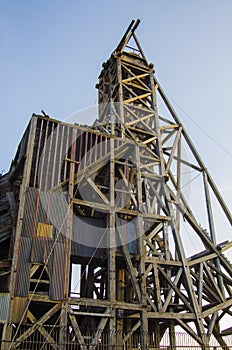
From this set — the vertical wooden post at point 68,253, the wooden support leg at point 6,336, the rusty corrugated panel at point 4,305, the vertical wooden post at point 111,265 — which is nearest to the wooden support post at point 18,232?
the wooden support leg at point 6,336

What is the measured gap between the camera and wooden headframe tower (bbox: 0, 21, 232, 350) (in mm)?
13820

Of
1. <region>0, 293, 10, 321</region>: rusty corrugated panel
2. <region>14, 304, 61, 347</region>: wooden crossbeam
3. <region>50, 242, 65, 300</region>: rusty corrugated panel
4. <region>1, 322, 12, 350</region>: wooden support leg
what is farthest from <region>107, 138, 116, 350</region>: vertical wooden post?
<region>0, 293, 10, 321</region>: rusty corrugated panel

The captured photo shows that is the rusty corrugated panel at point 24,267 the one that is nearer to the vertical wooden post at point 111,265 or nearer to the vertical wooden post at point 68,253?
the vertical wooden post at point 68,253

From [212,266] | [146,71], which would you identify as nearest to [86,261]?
[212,266]

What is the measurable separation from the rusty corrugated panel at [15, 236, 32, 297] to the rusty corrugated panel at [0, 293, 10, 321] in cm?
39

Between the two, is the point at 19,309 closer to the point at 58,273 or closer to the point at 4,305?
the point at 4,305

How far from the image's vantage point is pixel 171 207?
1970 centimetres

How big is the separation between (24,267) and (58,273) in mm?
1389

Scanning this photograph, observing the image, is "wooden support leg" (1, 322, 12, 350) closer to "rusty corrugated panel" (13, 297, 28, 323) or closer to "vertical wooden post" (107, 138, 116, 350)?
"rusty corrugated panel" (13, 297, 28, 323)

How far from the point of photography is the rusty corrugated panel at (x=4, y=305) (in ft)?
41.2

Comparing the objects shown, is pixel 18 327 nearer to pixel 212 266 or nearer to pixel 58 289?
pixel 58 289

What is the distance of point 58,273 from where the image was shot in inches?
563

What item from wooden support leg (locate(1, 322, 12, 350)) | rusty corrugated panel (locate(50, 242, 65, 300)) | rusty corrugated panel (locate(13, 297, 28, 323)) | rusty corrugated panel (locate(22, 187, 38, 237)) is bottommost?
wooden support leg (locate(1, 322, 12, 350))

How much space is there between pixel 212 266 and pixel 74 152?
948cm
